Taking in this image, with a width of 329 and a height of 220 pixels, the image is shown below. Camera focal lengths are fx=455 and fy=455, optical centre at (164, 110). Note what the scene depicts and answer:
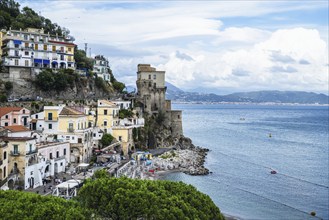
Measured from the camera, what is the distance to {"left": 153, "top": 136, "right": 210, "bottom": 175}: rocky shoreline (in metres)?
68.2

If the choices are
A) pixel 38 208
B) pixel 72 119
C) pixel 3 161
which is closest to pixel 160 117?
pixel 72 119

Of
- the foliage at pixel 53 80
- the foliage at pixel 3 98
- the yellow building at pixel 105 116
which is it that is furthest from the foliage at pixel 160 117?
the foliage at pixel 3 98

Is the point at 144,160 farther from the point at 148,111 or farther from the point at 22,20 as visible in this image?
the point at 22,20

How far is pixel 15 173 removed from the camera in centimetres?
4284

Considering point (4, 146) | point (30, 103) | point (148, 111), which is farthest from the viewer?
point (148, 111)

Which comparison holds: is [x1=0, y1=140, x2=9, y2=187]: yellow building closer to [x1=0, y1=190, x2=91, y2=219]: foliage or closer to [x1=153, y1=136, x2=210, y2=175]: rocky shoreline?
[x1=0, y1=190, x2=91, y2=219]: foliage

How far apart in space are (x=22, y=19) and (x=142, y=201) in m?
68.4

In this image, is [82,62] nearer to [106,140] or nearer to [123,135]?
[123,135]

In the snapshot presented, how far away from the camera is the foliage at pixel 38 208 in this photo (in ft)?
80.3

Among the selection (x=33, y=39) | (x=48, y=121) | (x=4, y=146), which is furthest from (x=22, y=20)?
(x=4, y=146)

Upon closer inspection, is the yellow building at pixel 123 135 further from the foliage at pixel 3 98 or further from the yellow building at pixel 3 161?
the yellow building at pixel 3 161

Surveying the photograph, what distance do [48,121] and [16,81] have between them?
13575 millimetres

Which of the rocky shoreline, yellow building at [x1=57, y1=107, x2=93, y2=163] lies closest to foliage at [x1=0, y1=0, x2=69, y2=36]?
yellow building at [x1=57, y1=107, x2=93, y2=163]

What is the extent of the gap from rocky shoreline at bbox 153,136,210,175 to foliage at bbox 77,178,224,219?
36655mm
